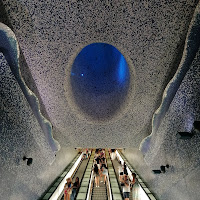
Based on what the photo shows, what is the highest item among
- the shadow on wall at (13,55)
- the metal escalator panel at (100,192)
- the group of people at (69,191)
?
the shadow on wall at (13,55)

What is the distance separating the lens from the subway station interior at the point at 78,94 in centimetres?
228

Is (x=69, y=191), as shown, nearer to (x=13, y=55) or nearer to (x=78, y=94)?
(x=78, y=94)

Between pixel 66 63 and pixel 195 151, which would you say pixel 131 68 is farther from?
pixel 195 151

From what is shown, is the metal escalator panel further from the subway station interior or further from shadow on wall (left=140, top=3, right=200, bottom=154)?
shadow on wall (left=140, top=3, right=200, bottom=154)

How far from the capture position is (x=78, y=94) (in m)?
4.22

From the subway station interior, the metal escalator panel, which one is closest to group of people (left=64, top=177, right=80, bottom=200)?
the metal escalator panel

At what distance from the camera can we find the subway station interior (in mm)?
2275

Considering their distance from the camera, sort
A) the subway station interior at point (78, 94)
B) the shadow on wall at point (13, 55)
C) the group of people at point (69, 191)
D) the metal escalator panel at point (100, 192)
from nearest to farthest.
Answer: the shadow on wall at point (13, 55)
the subway station interior at point (78, 94)
the group of people at point (69, 191)
the metal escalator panel at point (100, 192)

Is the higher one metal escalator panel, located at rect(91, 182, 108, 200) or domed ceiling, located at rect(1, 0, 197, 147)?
domed ceiling, located at rect(1, 0, 197, 147)

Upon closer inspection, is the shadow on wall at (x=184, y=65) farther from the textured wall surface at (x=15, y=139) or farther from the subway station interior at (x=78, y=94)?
the textured wall surface at (x=15, y=139)

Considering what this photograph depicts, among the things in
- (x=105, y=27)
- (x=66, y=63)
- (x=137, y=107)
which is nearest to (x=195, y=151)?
(x=137, y=107)

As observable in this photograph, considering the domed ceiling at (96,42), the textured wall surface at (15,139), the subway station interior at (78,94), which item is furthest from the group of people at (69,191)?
the domed ceiling at (96,42)

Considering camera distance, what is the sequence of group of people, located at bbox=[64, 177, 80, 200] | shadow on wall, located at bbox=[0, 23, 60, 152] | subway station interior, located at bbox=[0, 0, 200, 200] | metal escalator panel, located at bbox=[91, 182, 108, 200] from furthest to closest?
metal escalator panel, located at bbox=[91, 182, 108, 200]
group of people, located at bbox=[64, 177, 80, 200]
subway station interior, located at bbox=[0, 0, 200, 200]
shadow on wall, located at bbox=[0, 23, 60, 152]

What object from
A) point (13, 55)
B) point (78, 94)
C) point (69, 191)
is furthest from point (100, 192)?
point (13, 55)
